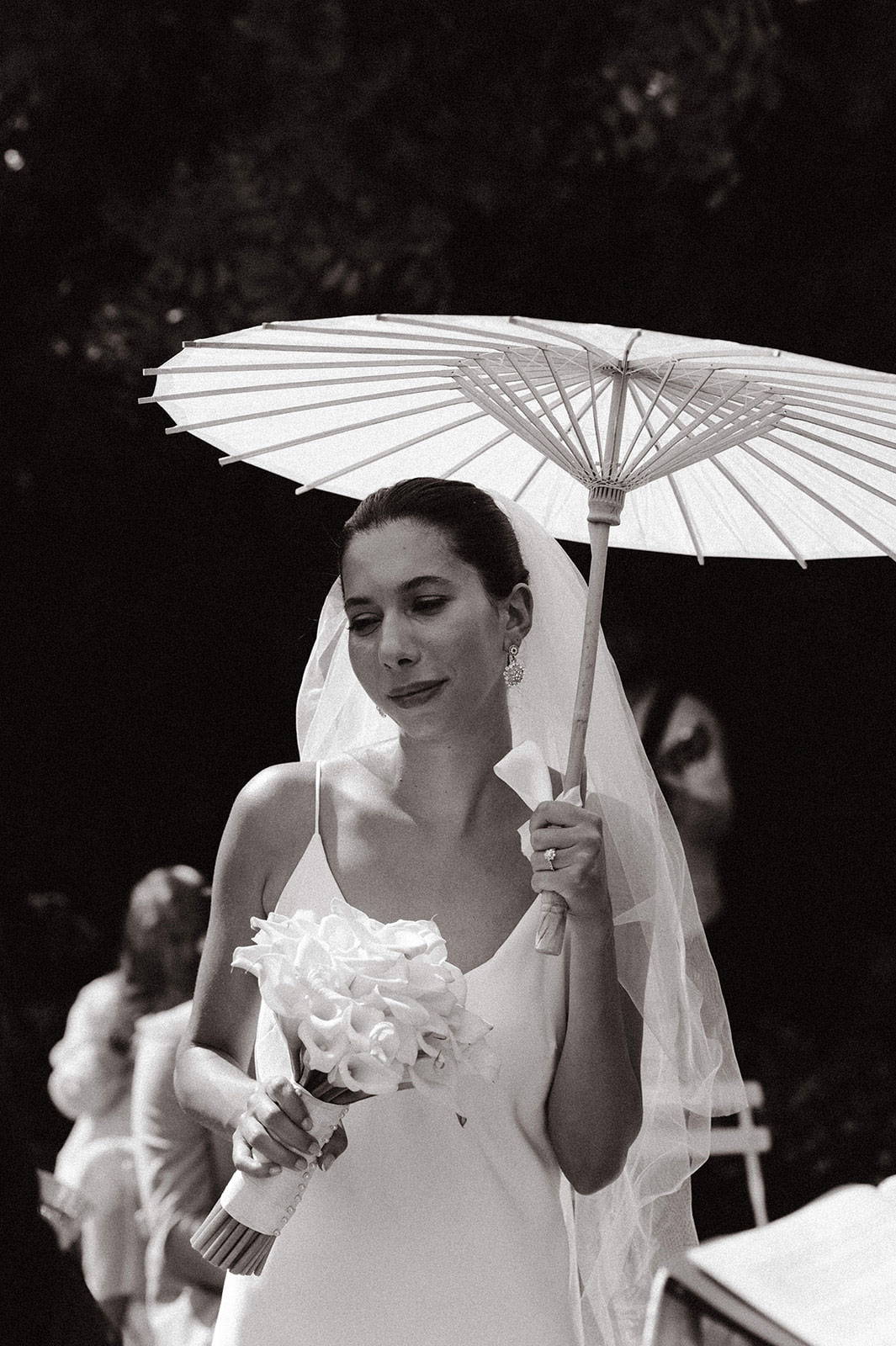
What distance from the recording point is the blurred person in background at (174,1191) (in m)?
5.08

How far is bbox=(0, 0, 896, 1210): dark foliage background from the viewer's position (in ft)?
20.0

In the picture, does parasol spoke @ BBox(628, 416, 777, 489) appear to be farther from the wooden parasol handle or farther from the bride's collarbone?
the bride's collarbone

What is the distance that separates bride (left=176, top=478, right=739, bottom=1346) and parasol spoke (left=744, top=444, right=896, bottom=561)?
373 mm

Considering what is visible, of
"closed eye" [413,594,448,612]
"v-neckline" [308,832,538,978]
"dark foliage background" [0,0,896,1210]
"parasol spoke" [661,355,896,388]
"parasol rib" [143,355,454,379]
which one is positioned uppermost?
"dark foliage background" [0,0,896,1210]

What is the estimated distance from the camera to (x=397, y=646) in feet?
9.09

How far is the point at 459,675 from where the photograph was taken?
2.83 metres

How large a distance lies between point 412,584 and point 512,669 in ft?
0.79

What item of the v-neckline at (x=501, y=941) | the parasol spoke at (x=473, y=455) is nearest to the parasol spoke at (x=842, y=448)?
the parasol spoke at (x=473, y=455)

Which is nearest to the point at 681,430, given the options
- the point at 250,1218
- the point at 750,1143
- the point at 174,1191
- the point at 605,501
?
the point at 605,501

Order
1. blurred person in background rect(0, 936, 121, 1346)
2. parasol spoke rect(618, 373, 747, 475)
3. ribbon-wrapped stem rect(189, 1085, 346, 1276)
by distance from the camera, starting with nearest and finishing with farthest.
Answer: blurred person in background rect(0, 936, 121, 1346) < ribbon-wrapped stem rect(189, 1085, 346, 1276) < parasol spoke rect(618, 373, 747, 475)

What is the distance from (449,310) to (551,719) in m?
3.59

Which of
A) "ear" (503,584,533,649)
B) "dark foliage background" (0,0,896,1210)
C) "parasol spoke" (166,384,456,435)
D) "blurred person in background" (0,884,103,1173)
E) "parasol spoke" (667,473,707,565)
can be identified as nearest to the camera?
"ear" (503,584,533,649)

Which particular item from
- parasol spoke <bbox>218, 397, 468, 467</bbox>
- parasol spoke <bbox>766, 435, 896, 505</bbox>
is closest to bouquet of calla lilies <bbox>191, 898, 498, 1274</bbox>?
parasol spoke <bbox>218, 397, 468, 467</bbox>

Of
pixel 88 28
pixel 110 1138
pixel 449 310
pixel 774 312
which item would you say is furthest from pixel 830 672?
pixel 88 28
